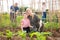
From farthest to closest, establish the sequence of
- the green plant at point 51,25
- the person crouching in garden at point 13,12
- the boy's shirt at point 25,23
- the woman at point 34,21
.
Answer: the person crouching in garden at point 13,12 → the green plant at point 51,25 → the woman at point 34,21 → the boy's shirt at point 25,23

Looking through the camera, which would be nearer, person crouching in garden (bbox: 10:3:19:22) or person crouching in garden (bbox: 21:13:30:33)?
person crouching in garden (bbox: 21:13:30:33)

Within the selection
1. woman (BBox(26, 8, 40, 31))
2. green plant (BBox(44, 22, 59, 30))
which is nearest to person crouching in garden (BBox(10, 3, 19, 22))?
green plant (BBox(44, 22, 59, 30))

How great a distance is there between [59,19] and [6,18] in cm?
239

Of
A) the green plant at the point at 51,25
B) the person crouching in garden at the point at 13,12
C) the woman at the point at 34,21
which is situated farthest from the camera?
the person crouching in garden at the point at 13,12

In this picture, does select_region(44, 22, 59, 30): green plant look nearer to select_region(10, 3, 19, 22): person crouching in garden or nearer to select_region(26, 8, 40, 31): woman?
select_region(26, 8, 40, 31): woman

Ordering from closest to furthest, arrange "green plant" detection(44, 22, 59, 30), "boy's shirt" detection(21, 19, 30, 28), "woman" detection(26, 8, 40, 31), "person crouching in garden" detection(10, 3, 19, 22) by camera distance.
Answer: "boy's shirt" detection(21, 19, 30, 28)
"woman" detection(26, 8, 40, 31)
"green plant" detection(44, 22, 59, 30)
"person crouching in garden" detection(10, 3, 19, 22)

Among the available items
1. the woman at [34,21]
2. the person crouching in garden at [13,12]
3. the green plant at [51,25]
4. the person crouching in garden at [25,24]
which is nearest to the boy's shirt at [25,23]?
the person crouching in garden at [25,24]

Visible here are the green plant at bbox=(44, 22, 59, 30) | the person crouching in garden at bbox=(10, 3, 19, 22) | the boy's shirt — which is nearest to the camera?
the boy's shirt

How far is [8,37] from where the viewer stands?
6.41 metres

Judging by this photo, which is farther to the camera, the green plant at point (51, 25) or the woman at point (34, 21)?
the green plant at point (51, 25)

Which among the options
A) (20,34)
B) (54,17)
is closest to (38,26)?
(20,34)

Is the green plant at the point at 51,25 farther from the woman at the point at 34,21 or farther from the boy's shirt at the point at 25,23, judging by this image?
the boy's shirt at the point at 25,23

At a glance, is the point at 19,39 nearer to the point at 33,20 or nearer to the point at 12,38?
the point at 12,38

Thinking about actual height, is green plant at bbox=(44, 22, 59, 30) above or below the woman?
below
